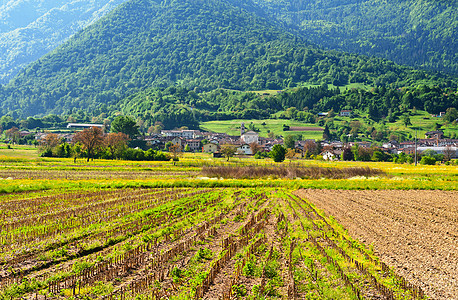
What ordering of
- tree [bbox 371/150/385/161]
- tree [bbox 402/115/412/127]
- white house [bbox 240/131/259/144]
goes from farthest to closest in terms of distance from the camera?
tree [bbox 402/115/412/127] → white house [bbox 240/131/259/144] → tree [bbox 371/150/385/161]

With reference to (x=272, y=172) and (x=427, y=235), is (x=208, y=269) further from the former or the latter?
(x=272, y=172)

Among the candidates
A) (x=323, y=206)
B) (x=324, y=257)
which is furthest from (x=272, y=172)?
(x=324, y=257)

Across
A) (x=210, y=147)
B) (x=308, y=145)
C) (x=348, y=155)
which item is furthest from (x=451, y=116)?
(x=210, y=147)

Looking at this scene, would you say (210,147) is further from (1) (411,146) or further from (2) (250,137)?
(1) (411,146)

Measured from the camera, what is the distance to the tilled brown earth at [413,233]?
12.1m

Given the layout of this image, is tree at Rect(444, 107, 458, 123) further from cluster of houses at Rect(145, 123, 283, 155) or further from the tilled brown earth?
the tilled brown earth

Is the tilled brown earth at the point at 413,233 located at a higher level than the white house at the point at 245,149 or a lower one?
lower

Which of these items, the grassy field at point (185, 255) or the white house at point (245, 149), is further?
the white house at point (245, 149)

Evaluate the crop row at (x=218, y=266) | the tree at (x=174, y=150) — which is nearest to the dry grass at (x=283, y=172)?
the tree at (x=174, y=150)

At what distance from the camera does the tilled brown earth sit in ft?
39.7

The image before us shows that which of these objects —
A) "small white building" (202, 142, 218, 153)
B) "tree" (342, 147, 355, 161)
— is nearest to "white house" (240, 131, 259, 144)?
"small white building" (202, 142, 218, 153)

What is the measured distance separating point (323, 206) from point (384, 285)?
17249 mm

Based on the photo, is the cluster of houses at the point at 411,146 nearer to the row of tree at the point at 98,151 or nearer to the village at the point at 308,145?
the village at the point at 308,145

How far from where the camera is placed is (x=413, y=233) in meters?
18.1
